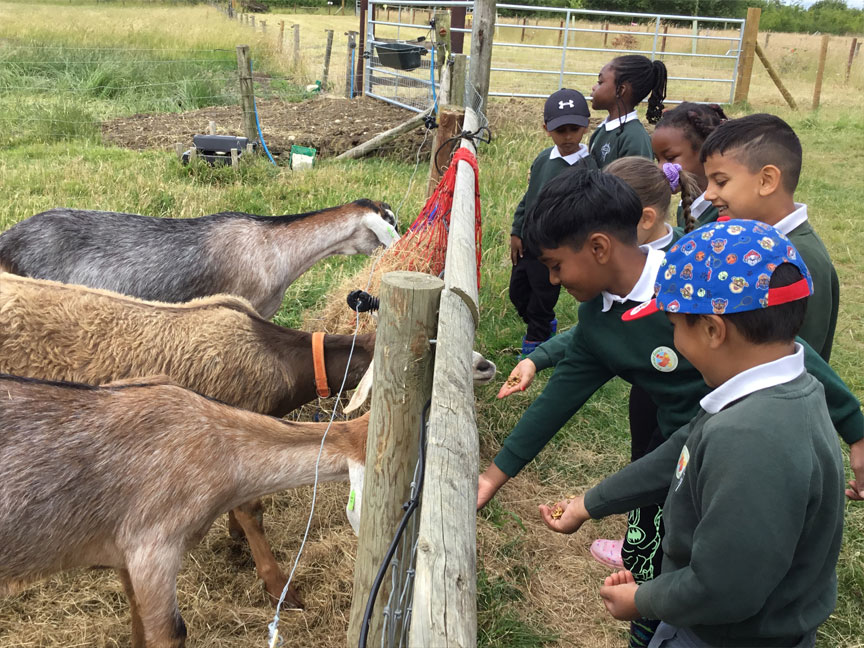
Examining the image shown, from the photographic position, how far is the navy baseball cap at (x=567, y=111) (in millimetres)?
4289

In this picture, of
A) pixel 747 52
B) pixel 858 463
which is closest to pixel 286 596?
pixel 858 463

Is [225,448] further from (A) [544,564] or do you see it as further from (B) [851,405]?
(B) [851,405]

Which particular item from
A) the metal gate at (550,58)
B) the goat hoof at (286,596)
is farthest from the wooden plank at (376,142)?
the goat hoof at (286,596)

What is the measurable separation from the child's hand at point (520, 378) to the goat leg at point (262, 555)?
1.29m

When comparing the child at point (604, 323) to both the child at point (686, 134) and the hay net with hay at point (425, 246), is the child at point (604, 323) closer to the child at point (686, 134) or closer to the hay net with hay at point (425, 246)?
the child at point (686, 134)

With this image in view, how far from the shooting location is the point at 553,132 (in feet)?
14.4

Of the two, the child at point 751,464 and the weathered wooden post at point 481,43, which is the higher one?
the weathered wooden post at point 481,43

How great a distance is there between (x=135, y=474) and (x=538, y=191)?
274cm

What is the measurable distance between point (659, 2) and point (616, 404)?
42197 mm

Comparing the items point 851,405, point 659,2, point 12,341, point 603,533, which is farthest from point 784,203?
point 659,2

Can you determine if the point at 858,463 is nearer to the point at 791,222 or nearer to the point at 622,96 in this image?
the point at 791,222

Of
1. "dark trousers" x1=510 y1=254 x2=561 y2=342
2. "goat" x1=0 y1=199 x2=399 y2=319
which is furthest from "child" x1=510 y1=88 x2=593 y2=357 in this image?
"goat" x1=0 y1=199 x2=399 y2=319

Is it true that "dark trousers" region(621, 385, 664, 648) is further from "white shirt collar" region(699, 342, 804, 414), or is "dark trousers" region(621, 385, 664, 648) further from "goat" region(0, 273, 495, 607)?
"goat" region(0, 273, 495, 607)

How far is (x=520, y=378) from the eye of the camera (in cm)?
260
